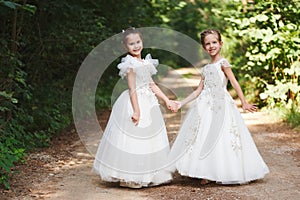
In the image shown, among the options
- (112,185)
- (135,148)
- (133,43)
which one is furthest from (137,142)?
(133,43)

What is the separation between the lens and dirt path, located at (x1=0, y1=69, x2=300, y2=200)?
4688 mm

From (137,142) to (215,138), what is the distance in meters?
0.86

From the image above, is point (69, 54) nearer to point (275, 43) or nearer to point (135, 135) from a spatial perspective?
point (275, 43)

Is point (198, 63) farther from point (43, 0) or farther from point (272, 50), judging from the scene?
point (43, 0)

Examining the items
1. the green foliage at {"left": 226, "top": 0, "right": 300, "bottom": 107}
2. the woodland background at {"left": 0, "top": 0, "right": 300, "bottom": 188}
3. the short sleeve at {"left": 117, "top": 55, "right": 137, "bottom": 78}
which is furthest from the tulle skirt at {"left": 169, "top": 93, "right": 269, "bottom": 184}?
the green foliage at {"left": 226, "top": 0, "right": 300, "bottom": 107}

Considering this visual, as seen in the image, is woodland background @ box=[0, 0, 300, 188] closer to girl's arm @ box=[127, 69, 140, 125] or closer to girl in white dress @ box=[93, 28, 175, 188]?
girl in white dress @ box=[93, 28, 175, 188]

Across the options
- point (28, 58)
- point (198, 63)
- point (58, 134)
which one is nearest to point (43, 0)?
point (28, 58)

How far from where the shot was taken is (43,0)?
8016 millimetres

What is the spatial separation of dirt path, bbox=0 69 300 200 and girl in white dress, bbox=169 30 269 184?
159mm

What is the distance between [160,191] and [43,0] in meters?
4.61

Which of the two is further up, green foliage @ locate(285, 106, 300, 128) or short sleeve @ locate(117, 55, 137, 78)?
short sleeve @ locate(117, 55, 137, 78)

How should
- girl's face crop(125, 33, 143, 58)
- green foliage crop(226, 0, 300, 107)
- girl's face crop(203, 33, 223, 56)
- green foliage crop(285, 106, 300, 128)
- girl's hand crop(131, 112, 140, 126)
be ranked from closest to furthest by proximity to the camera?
girl's hand crop(131, 112, 140, 126) → girl's face crop(125, 33, 143, 58) → girl's face crop(203, 33, 223, 56) → green foliage crop(285, 106, 300, 128) → green foliage crop(226, 0, 300, 107)

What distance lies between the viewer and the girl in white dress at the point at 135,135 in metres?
4.94

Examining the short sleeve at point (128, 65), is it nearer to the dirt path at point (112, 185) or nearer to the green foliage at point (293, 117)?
the dirt path at point (112, 185)
